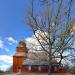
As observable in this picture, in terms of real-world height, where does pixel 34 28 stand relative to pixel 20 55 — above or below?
below

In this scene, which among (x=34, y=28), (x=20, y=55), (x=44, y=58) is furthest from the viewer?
(x=20, y=55)

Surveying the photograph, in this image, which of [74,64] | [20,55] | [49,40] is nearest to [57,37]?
[49,40]

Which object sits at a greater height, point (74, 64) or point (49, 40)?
point (49, 40)

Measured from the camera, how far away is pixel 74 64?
35.2 meters

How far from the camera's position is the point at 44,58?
3825cm

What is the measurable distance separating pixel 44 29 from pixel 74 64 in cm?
512

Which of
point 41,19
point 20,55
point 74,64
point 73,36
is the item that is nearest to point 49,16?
point 41,19

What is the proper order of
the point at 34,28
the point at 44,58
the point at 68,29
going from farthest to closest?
the point at 44,58 → the point at 34,28 → the point at 68,29

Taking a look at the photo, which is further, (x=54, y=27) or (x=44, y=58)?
(x=44, y=58)

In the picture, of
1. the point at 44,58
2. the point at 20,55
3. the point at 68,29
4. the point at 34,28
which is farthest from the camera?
the point at 20,55

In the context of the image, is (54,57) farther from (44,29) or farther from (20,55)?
(20,55)

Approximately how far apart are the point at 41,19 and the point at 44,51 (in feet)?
12.5

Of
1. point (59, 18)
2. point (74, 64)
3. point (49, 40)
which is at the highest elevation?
point (59, 18)

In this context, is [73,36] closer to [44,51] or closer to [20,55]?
[44,51]
